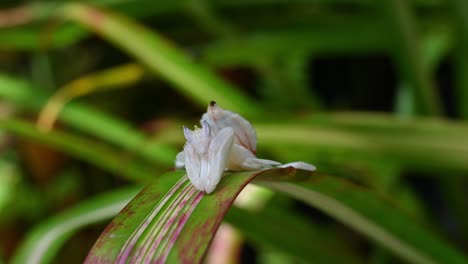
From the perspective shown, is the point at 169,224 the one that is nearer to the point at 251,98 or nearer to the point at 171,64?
the point at 171,64

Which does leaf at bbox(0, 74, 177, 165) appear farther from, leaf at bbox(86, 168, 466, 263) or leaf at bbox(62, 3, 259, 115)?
leaf at bbox(86, 168, 466, 263)

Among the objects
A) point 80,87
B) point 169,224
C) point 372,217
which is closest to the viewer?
point 169,224

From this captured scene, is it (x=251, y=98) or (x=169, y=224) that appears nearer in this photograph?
(x=169, y=224)

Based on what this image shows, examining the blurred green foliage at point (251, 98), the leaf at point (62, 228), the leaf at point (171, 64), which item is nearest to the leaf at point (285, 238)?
the blurred green foliage at point (251, 98)

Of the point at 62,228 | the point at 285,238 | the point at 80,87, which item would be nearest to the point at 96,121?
the point at 80,87

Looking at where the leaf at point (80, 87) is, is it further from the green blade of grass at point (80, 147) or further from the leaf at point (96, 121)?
the green blade of grass at point (80, 147)

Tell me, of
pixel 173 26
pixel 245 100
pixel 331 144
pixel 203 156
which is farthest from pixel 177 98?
pixel 203 156

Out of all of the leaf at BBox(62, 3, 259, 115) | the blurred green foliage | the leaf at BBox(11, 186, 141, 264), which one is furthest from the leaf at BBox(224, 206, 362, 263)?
the leaf at BBox(62, 3, 259, 115)

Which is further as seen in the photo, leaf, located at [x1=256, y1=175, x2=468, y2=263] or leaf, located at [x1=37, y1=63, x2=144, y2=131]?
leaf, located at [x1=37, y1=63, x2=144, y2=131]
